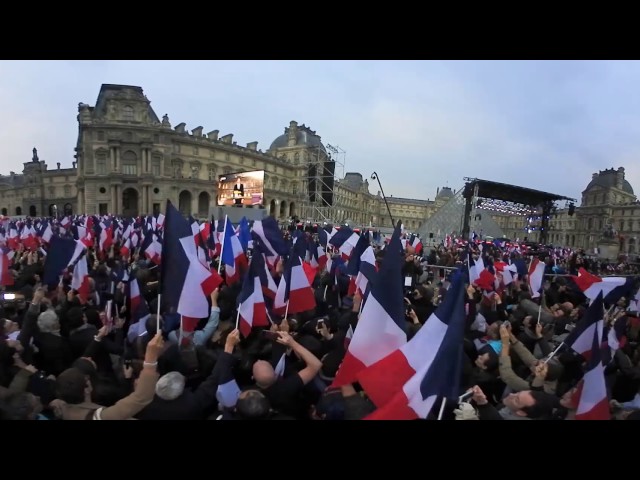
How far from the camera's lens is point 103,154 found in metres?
54.6

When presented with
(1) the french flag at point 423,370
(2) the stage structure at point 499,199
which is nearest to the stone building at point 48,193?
(2) the stage structure at point 499,199

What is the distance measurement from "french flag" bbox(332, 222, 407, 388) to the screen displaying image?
116ft

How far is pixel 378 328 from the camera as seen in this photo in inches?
123

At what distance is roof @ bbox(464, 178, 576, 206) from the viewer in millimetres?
34281

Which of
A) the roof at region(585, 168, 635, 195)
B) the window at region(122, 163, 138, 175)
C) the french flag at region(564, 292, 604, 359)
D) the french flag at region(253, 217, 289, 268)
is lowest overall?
the french flag at region(564, 292, 604, 359)

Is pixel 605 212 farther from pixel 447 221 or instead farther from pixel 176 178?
pixel 176 178

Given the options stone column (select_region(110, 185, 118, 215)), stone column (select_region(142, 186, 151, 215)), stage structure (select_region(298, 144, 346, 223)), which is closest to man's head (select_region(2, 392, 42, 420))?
stage structure (select_region(298, 144, 346, 223))

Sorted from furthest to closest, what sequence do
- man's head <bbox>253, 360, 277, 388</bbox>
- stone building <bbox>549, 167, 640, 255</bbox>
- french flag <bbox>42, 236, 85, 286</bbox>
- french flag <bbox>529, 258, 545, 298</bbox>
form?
stone building <bbox>549, 167, 640, 255</bbox>, french flag <bbox>529, 258, 545, 298</bbox>, french flag <bbox>42, 236, 85, 286</bbox>, man's head <bbox>253, 360, 277, 388</bbox>

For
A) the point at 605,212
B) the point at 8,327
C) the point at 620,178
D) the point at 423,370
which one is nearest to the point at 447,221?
the point at 8,327

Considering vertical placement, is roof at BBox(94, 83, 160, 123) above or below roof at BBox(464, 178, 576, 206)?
above

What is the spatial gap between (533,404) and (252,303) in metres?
3.04

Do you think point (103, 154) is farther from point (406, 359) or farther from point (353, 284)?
point (406, 359)

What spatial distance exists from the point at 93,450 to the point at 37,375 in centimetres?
248

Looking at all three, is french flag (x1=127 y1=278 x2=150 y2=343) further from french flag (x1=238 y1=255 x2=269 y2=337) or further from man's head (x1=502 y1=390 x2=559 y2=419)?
man's head (x1=502 y1=390 x2=559 y2=419)
